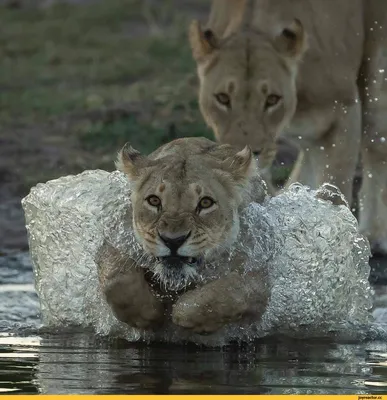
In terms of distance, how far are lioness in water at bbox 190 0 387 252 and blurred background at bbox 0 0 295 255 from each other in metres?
1.01

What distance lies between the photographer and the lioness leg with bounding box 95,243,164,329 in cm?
616

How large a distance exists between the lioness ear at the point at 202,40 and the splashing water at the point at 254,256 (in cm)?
185

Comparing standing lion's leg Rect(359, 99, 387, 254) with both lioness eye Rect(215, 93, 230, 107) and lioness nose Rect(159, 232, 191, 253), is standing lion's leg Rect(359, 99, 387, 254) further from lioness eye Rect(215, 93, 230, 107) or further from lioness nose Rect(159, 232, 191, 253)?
lioness nose Rect(159, 232, 191, 253)

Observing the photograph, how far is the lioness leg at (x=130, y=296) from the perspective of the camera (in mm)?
6164

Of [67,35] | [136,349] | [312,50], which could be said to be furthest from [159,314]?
[67,35]

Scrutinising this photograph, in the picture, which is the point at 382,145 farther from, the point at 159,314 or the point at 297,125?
the point at 159,314

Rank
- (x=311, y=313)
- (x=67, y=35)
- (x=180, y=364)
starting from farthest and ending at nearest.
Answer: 1. (x=67, y=35)
2. (x=311, y=313)
3. (x=180, y=364)

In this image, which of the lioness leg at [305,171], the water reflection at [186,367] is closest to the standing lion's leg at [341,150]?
the lioness leg at [305,171]

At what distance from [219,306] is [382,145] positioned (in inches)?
159

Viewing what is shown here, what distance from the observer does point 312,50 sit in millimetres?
9453

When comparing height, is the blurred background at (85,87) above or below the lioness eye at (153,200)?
above

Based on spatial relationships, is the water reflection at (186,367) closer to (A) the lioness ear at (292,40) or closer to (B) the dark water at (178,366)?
(B) the dark water at (178,366)

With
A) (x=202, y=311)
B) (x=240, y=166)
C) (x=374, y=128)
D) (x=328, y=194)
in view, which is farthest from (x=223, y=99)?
(x=202, y=311)

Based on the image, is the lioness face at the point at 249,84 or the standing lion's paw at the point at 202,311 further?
the lioness face at the point at 249,84
